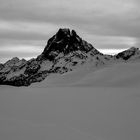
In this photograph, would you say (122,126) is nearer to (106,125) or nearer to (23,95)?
(106,125)

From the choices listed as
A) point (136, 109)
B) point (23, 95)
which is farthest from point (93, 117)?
point (23, 95)

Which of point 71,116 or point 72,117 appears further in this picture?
point 71,116

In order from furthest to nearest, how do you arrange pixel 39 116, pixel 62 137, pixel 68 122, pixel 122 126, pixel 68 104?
pixel 68 104
pixel 39 116
pixel 68 122
pixel 122 126
pixel 62 137

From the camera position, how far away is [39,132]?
30.4 ft

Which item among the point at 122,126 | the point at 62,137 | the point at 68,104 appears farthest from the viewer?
the point at 68,104

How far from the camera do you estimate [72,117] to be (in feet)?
34.8

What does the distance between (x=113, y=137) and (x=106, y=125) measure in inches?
33.8

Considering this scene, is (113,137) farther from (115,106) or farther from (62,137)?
(115,106)

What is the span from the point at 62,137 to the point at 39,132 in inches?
34.6

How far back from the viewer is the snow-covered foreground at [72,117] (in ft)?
29.7

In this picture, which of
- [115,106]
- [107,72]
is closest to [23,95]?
[115,106]

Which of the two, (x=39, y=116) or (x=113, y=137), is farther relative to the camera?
(x=39, y=116)

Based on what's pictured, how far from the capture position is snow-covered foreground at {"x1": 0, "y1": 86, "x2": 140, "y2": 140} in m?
9.05

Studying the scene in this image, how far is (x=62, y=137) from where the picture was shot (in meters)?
8.77
